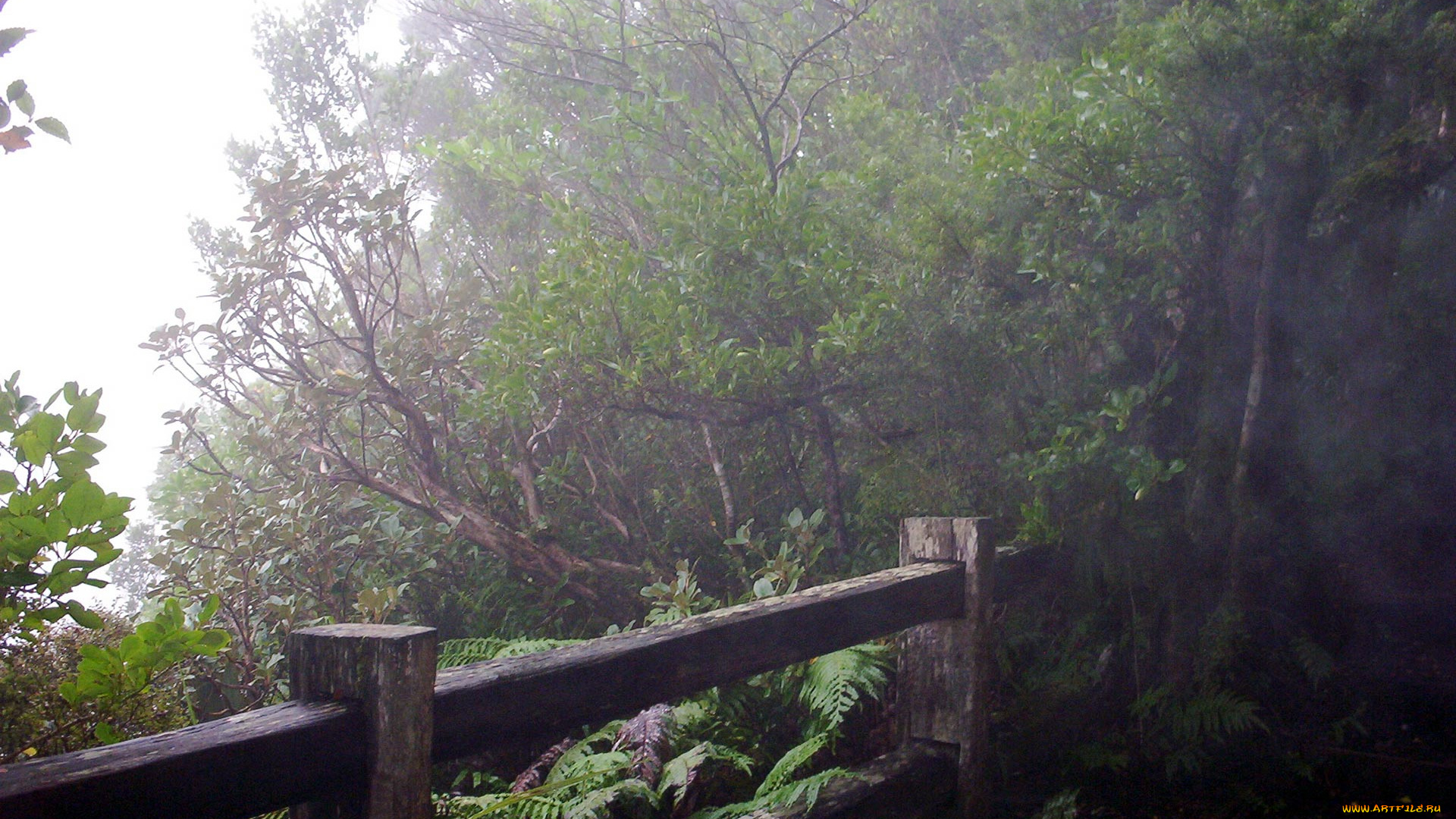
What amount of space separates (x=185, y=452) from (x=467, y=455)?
152 cm

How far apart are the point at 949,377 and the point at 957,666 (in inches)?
57.6

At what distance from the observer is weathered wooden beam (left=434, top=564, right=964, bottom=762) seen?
1928 mm

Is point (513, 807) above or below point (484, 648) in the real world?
below

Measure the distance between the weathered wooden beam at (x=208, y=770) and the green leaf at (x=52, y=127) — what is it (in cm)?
110

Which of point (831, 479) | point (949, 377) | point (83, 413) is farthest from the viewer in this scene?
point (831, 479)

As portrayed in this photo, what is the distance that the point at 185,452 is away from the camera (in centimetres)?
536

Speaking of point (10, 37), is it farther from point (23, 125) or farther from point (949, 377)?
point (949, 377)

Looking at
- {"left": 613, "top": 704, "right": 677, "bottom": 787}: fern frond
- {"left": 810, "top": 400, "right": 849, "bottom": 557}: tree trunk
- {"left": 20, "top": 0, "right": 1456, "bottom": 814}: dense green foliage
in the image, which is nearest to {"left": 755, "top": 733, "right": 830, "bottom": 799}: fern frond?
{"left": 20, "top": 0, "right": 1456, "bottom": 814}: dense green foliage

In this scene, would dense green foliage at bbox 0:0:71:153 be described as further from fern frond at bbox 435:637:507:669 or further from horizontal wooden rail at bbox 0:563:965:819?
fern frond at bbox 435:637:507:669

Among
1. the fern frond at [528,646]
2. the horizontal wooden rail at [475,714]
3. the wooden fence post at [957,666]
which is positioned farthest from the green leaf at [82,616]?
the wooden fence post at [957,666]

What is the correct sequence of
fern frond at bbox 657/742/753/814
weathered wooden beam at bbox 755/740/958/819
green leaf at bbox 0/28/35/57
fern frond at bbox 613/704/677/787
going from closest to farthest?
green leaf at bbox 0/28/35/57
weathered wooden beam at bbox 755/740/958/819
fern frond at bbox 657/742/753/814
fern frond at bbox 613/704/677/787

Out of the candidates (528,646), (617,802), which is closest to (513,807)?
(617,802)

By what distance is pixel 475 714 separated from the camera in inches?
75.2

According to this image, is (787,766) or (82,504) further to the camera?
(787,766)
